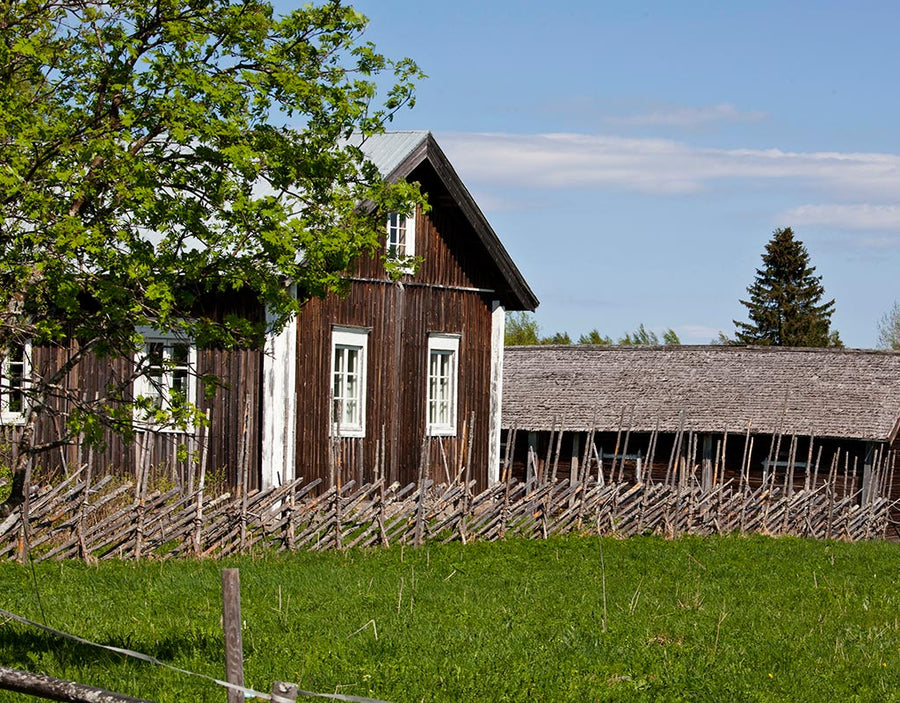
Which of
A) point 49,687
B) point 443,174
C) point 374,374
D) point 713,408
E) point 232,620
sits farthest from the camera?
point 713,408

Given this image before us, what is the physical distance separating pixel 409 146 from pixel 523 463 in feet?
48.8

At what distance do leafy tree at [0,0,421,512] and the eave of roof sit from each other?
390 inches

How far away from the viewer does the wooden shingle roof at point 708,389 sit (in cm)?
3067

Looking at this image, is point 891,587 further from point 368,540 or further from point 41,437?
point 41,437

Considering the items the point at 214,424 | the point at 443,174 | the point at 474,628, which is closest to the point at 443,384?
the point at 443,174

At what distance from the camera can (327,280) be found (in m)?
9.10

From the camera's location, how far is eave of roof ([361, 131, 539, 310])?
20344 mm

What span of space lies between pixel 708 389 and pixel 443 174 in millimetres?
14188

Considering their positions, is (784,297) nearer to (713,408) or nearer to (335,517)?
(713,408)

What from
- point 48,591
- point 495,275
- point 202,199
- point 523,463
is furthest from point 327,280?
point 523,463

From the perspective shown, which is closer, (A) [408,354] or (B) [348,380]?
(B) [348,380]

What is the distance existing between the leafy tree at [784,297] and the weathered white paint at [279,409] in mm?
41972

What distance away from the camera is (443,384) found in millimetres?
22766

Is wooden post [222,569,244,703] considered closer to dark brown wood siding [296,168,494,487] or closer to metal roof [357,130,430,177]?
dark brown wood siding [296,168,494,487]
